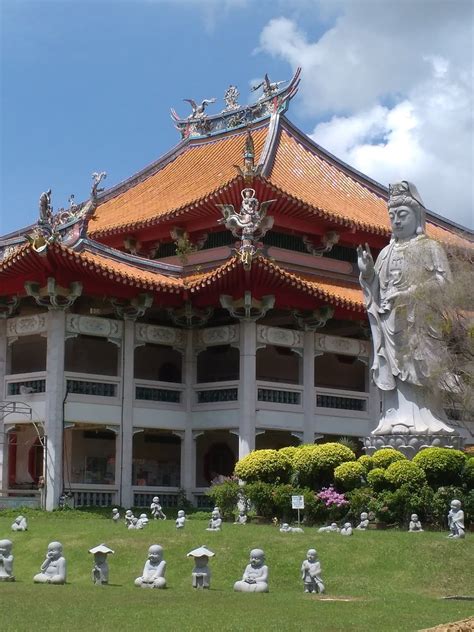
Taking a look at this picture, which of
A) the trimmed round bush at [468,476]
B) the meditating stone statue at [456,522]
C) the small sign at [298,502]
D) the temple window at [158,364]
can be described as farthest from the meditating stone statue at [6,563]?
the temple window at [158,364]

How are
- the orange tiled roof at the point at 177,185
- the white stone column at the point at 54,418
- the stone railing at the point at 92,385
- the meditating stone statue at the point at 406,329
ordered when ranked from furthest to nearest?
the orange tiled roof at the point at 177,185
the stone railing at the point at 92,385
the white stone column at the point at 54,418
the meditating stone statue at the point at 406,329

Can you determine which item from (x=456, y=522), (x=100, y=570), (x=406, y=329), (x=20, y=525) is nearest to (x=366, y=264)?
(x=406, y=329)

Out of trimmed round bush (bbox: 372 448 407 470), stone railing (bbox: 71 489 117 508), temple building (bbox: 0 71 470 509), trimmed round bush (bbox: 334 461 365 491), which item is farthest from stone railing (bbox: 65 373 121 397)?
trimmed round bush (bbox: 372 448 407 470)

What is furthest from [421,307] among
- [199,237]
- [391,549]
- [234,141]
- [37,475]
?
[234,141]

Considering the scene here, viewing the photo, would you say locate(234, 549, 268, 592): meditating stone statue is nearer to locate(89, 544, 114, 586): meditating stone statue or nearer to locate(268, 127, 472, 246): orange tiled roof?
locate(89, 544, 114, 586): meditating stone statue

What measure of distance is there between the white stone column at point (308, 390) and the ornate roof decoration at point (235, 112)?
12.2 m

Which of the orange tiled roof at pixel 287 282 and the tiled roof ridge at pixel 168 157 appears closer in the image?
the orange tiled roof at pixel 287 282

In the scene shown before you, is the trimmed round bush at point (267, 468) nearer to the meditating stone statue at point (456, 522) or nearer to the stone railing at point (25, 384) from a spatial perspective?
the meditating stone statue at point (456, 522)

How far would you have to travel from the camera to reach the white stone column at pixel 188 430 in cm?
3562

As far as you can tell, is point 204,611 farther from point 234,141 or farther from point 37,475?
point 234,141

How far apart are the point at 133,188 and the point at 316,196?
887 cm

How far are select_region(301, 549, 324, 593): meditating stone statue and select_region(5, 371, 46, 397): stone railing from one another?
16344 millimetres

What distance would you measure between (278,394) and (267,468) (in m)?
7.26

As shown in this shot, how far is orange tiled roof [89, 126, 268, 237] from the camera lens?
40.2 metres
